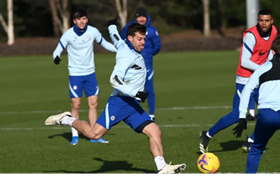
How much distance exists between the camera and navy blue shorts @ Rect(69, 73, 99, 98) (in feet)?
40.3

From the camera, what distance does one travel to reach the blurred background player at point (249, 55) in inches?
406

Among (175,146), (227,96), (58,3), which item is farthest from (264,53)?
(58,3)

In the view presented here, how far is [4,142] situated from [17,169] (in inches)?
118

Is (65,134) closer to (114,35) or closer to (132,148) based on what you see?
(132,148)

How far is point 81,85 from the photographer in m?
12.4

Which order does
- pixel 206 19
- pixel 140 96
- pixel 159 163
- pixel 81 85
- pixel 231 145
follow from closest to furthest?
pixel 140 96 → pixel 159 163 → pixel 231 145 → pixel 81 85 → pixel 206 19

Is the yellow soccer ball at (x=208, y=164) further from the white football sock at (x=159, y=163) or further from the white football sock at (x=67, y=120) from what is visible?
the white football sock at (x=67, y=120)

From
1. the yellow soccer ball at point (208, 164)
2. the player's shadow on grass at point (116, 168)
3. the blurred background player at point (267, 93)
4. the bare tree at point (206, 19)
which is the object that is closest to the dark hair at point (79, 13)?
the player's shadow on grass at point (116, 168)

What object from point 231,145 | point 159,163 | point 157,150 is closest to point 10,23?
point 231,145

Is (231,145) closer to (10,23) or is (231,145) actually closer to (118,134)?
(118,134)

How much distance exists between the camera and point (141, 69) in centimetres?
860

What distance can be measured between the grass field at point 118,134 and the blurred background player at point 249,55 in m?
0.44

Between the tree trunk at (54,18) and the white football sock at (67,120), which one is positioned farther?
the tree trunk at (54,18)

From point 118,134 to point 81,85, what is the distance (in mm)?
1471
